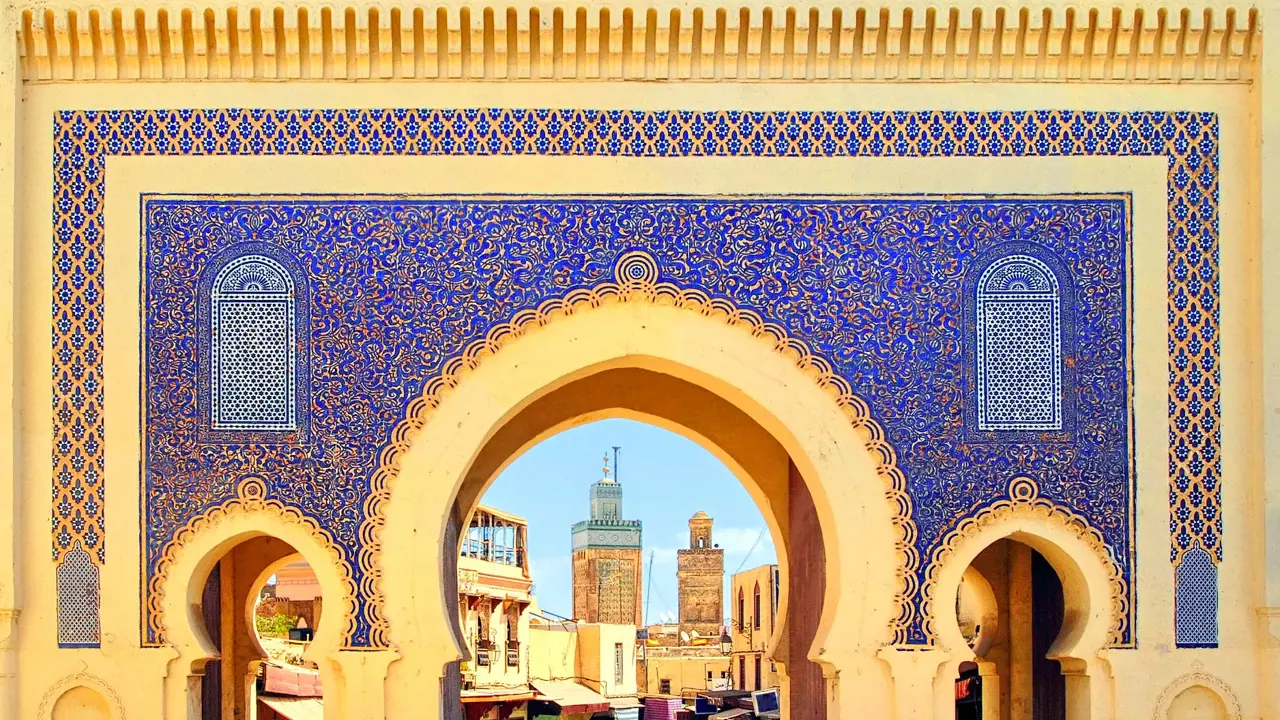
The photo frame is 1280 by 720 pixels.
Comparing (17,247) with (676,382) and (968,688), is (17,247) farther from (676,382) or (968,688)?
(968,688)

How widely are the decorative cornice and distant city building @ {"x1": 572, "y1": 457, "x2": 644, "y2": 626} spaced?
1178 inches

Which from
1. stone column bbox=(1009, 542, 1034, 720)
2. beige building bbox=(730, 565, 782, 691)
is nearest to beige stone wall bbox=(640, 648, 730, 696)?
beige building bbox=(730, 565, 782, 691)

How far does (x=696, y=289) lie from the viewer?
22.4 feet

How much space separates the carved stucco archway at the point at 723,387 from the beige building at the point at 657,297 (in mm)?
15

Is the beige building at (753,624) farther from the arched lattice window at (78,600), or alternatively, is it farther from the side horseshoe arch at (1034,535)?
the arched lattice window at (78,600)

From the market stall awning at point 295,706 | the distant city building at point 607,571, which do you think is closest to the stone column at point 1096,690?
the market stall awning at point 295,706

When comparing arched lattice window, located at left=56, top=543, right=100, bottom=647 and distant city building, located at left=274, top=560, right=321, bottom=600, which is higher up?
arched lattice window, located at left=56, top=543, right=100, bottom=647

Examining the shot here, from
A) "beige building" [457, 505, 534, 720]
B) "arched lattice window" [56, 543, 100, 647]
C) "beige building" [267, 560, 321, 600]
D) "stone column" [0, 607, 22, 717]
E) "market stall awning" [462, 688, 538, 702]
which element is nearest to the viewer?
"stone column" [0, 607, 22, 717]

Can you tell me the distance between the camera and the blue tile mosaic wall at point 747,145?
6.81 meters

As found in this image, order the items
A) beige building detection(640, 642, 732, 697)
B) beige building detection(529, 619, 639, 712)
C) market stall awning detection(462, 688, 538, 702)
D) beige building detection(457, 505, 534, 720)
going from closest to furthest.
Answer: market stall awning detection(462, 688, 538, 702)
beige building detection(457, 505, 534, 720)
beige building detection(529, 619, 639, 712)
beige building detection(640, 642, 732, 697)

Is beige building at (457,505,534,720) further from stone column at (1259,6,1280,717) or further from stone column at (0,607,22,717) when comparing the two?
stone column at (1259,6,1280,717)

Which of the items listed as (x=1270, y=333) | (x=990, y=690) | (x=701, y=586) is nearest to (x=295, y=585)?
(x=990, y=690)

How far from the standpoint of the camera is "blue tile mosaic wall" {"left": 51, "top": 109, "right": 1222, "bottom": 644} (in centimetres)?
681

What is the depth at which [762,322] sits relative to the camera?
684cm
